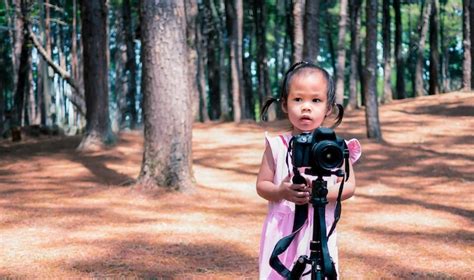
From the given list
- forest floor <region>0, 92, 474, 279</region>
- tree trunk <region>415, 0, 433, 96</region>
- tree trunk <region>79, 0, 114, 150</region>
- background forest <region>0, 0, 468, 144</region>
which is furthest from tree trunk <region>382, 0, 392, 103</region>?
tree trunk <region>79, 0, 114, 150</region>

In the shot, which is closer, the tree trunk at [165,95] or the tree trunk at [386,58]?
the tree trunk at [165,95]

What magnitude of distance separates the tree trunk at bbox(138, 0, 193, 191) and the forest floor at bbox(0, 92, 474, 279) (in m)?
0.39

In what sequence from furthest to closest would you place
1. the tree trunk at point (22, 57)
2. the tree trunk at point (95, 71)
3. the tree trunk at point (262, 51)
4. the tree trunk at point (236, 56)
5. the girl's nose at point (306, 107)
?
1. the tree trunk at point (262, 51)
2. the tree trunk at point (236, 56)
3. the tree trunk at point (22, 57)
4. the tree trunk at point (95, 71)
5. the girl's nose at point (306, 107)

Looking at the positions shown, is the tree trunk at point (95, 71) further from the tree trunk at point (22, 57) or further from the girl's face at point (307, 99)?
the girl's face at point (307, 99)

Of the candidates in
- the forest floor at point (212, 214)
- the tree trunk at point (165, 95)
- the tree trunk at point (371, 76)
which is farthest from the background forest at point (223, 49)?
the forest floor at point (212, 214)

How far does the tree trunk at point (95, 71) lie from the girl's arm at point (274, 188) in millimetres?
11389

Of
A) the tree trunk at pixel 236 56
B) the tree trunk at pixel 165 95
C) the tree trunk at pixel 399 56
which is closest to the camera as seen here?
the tree trunk at pixel 165 95

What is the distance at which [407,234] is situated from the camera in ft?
20.4

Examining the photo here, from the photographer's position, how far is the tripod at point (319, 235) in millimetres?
2232

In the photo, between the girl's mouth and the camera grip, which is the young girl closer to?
the girl's mouth

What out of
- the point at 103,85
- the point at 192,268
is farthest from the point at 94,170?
the point at 192,268

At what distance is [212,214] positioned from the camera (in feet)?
24.3

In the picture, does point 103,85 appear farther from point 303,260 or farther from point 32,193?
point 303,260

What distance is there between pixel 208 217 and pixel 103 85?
735 cm
